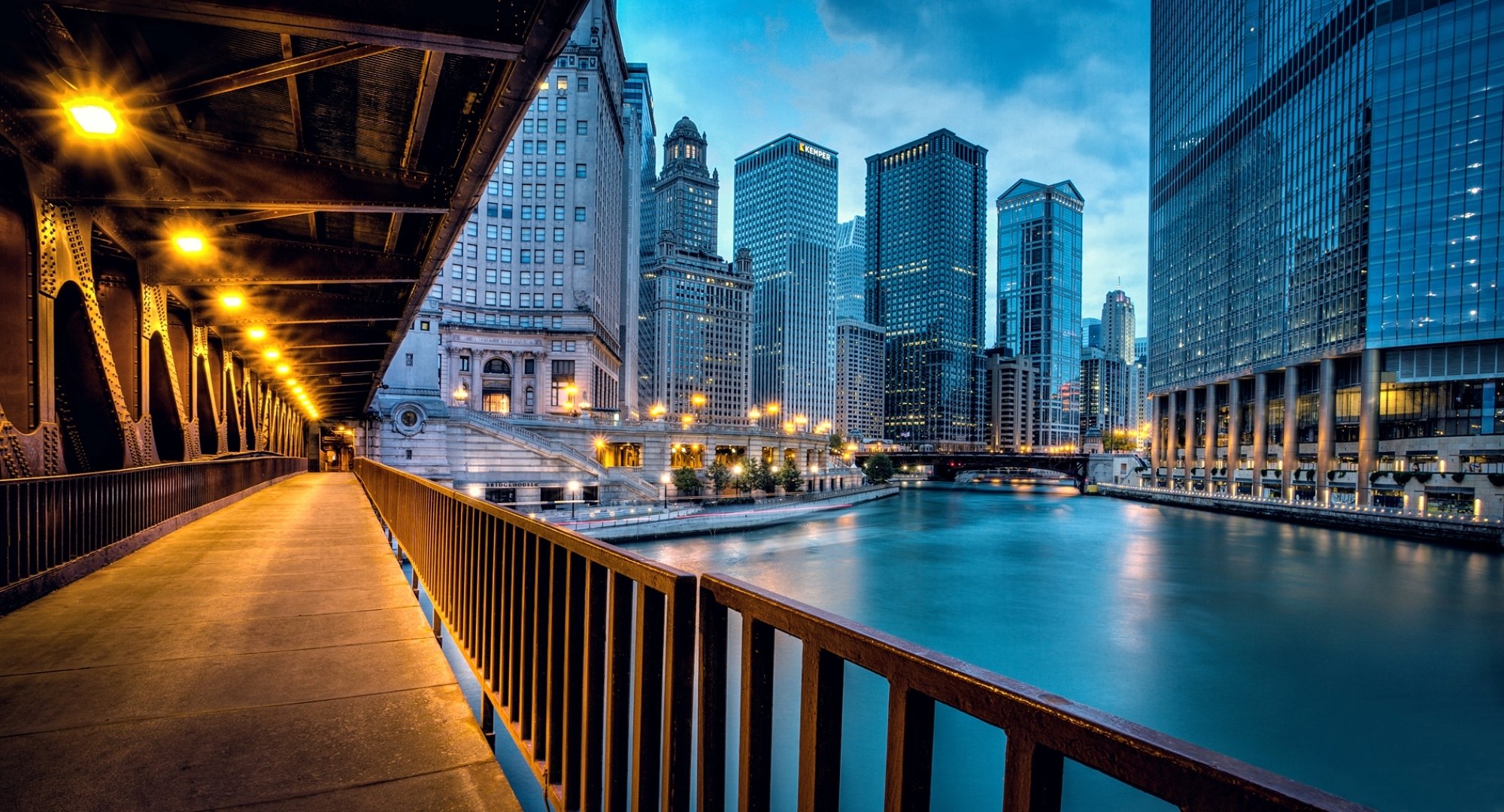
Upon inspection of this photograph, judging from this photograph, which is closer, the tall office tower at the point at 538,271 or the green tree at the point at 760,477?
the green tree at the point at 760,477

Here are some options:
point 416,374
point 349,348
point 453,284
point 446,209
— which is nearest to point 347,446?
point 453,284

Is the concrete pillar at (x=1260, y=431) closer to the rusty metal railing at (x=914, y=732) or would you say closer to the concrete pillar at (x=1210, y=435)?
the concrete pillar at (x=1210, y=435)

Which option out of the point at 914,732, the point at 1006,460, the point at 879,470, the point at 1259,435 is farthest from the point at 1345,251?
the point at 914,732

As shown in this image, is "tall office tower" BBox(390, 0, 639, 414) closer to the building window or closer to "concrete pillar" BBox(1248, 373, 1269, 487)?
the building window

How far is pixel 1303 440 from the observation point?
70938mm

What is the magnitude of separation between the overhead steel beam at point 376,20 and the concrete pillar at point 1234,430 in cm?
9318

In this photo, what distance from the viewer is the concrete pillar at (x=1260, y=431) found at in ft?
242

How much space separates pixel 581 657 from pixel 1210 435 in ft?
337

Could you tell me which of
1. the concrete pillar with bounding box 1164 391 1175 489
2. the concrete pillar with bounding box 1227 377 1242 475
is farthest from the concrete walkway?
the concrete pillar with bounding box 1164 391 1175 489

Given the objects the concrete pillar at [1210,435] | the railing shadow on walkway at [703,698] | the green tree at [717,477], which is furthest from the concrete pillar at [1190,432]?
the railing shadow on walkway at [703,698]

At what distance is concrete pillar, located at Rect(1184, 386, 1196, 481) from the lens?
9038 centimetres

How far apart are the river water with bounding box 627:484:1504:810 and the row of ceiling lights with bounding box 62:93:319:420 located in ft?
52.3

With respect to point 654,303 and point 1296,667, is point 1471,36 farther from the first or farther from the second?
point 654,303

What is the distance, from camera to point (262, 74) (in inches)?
245
